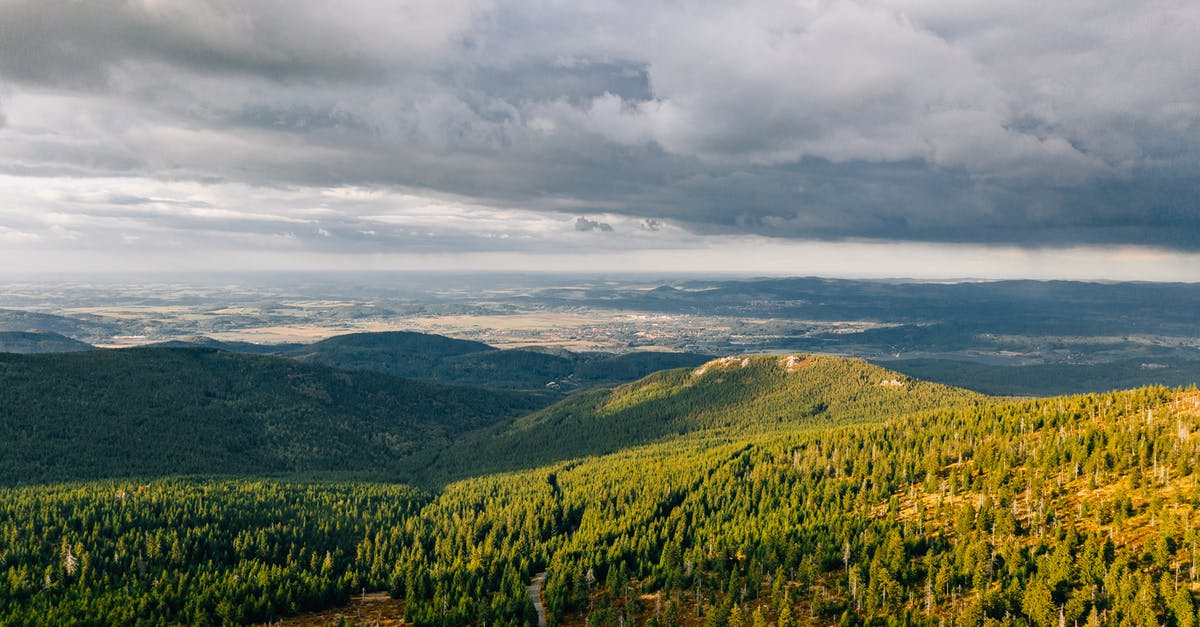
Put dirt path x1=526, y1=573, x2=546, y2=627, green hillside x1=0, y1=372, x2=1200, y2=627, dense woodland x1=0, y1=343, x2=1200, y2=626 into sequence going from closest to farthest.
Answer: green hillside x1=0, y1=372, x2=1200, y2=627
dense woodland x1=0, y1=343, x2=1200, y2=626
dirt path x1=526, y1=573, x2=546, y2=627

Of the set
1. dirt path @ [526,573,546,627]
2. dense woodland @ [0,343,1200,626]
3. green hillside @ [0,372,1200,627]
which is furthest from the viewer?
dirt path @ [526,573,546,627]

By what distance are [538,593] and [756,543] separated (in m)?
45.8

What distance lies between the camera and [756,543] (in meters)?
139

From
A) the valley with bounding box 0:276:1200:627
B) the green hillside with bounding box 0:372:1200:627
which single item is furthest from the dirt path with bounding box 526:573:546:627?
the green hillside with bounding box 0:372:1200:627

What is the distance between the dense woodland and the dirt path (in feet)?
8.99

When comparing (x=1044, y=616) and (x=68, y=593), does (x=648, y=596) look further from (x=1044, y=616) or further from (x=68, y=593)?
(x=68, y=593)

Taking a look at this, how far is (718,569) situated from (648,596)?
14.6 meters

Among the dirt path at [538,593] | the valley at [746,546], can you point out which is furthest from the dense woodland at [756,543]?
the dirt path at [538,593]

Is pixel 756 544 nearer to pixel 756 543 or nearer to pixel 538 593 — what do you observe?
pixel 756 543

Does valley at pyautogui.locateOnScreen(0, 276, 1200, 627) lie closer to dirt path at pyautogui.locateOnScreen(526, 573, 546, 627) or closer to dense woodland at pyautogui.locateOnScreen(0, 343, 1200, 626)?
dense woodland at pyautogui.locateOnScreen(0, 343, 1200, 626)

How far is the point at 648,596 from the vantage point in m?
128

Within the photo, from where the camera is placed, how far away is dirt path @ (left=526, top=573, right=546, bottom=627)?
405ft

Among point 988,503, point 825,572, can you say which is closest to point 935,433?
point 988,503

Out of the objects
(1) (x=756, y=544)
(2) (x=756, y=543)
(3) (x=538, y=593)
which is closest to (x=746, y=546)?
(1) (x=756, y=544)
